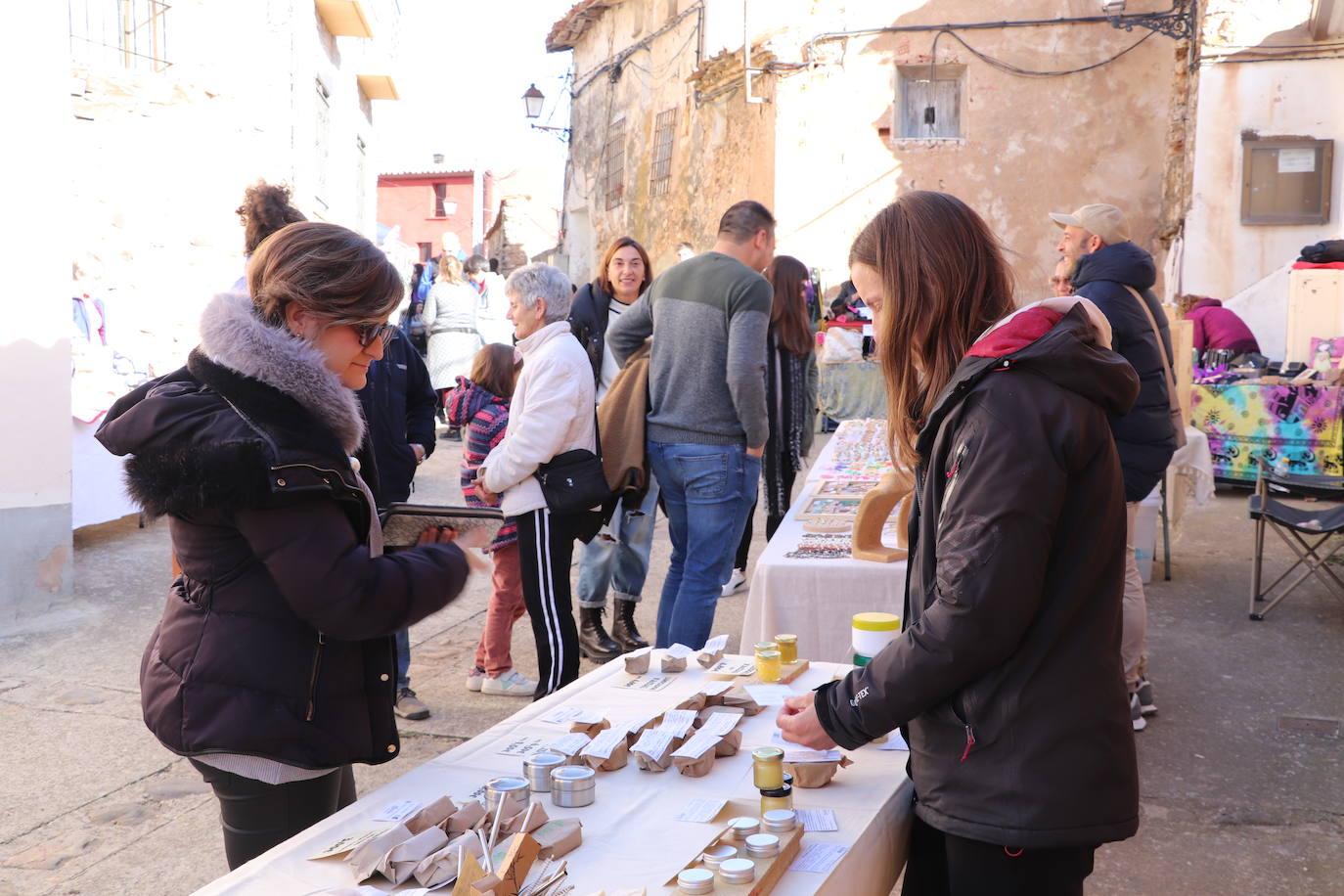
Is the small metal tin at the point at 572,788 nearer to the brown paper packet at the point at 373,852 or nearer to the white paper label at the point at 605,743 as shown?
the white paper label at the point at 605,743

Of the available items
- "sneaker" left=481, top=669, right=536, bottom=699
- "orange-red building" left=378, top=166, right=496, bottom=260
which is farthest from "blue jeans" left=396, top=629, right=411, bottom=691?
"orange-red building" left=378, top=166, right=496, bottom=260

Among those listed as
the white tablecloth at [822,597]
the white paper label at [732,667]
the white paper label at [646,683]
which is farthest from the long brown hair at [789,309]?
the white paper label at [646,683]

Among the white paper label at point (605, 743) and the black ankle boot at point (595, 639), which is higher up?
the white paper label at point (605, 743)

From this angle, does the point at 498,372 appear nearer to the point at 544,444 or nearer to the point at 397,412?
the point at 397,412

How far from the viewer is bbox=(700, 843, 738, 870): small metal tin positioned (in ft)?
5.08

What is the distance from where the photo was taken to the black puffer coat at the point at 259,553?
175 centimetres

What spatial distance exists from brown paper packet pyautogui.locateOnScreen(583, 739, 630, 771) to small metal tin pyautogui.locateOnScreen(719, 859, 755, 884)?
1.47 ft

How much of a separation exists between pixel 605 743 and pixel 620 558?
318 cm

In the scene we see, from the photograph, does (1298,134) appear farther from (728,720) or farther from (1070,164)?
(728,720)

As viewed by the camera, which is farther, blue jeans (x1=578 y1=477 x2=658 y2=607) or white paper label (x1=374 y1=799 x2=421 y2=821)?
blue jeans (x1=578 y1=477 x2=658 y2=607)

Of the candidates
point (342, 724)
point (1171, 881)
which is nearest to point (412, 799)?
point (342, 724)

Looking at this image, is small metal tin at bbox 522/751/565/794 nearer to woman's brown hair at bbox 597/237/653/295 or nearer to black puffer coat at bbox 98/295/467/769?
black puffer coat at bbox 98/295/467/769

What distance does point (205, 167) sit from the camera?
7652 mm

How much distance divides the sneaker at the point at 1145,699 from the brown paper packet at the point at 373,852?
356 centimetres
